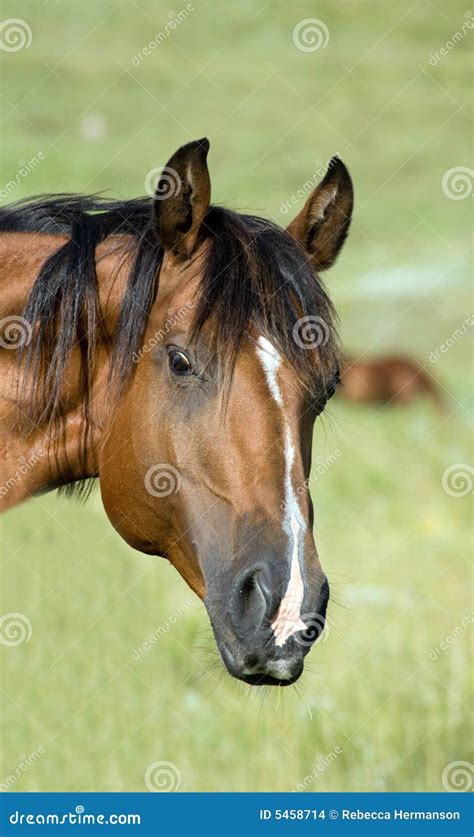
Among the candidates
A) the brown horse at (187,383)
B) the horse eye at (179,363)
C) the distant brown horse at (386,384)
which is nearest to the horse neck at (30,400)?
the brown horse at (187,383)

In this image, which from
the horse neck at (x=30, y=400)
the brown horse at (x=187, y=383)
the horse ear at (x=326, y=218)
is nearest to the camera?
the brown horse at (x=187, y=383)

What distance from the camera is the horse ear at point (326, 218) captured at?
4.60 meters

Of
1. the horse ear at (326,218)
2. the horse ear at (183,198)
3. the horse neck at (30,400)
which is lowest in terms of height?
the horse neck at (30,400)

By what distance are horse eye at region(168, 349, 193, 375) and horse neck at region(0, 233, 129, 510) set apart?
358mm

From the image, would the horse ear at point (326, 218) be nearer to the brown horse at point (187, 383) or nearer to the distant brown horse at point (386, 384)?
the brown horse at point (187, 383)

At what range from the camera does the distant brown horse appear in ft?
58.2

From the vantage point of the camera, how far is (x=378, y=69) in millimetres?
44719

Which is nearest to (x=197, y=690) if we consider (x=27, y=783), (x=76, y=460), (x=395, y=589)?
(x=27, y=783)

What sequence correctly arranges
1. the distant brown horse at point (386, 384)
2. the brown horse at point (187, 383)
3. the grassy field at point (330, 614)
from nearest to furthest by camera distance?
the brown horse at point (187, 383) → the grassy field at point (330, 614) → the distant brown horse at point (386, 384)

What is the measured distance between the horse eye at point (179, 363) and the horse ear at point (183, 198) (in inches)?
17.4

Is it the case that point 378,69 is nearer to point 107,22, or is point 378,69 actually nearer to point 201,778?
point 107,22

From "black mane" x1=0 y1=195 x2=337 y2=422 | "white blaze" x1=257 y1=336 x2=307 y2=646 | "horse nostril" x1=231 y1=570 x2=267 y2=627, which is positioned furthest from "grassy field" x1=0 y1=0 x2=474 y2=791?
"black mane" x1=0 y1=195 x2=337 y2=422

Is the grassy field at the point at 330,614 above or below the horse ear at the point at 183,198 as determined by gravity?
below

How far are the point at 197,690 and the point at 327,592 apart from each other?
4902 mm
